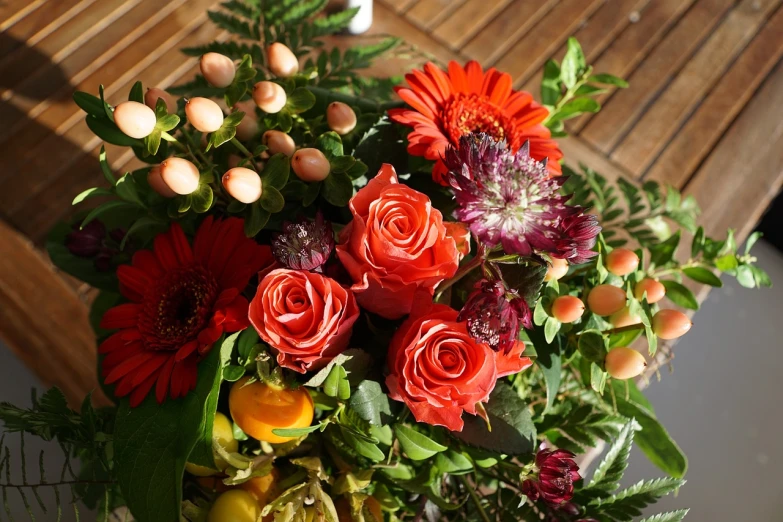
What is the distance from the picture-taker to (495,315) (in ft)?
0.90

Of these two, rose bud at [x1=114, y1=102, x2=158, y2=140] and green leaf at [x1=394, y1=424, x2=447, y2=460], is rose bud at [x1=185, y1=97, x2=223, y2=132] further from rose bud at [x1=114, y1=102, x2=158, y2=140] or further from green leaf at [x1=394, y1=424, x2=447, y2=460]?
green leaf at [x1=394, y1=424, x2=447, y2=460]

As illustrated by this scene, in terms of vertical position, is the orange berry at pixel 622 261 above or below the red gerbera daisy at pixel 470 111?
below

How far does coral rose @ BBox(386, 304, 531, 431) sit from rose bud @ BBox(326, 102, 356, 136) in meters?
0.15

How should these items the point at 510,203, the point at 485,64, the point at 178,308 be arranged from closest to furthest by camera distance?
1. the point at 510,203
2. the point at 178,308
3. the point at 485,64

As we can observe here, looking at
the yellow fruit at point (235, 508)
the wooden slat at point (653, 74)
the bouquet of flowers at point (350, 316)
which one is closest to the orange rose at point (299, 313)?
the bouquet of flowers at point (350, 316)

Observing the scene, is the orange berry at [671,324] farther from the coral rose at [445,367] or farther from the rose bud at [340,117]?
the rose bud at [340,117]

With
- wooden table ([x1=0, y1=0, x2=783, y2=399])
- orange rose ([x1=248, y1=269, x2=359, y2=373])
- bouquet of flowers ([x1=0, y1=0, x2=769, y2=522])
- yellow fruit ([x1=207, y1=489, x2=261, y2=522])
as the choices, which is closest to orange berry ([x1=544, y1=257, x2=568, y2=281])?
bouquet of flowers ([x1=0, y1=0, x2=769, y2=522])

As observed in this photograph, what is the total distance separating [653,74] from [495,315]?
669 mm

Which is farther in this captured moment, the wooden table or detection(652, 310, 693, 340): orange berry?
the wooden table

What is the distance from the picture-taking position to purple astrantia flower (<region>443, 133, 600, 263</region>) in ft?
0.86

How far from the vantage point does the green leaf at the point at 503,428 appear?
35 cm

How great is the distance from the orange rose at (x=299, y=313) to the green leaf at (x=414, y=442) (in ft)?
0.26

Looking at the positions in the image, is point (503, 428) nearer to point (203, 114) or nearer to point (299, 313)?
point (299, 313)

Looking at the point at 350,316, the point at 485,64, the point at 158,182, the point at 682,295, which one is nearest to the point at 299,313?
the point at 350,316
